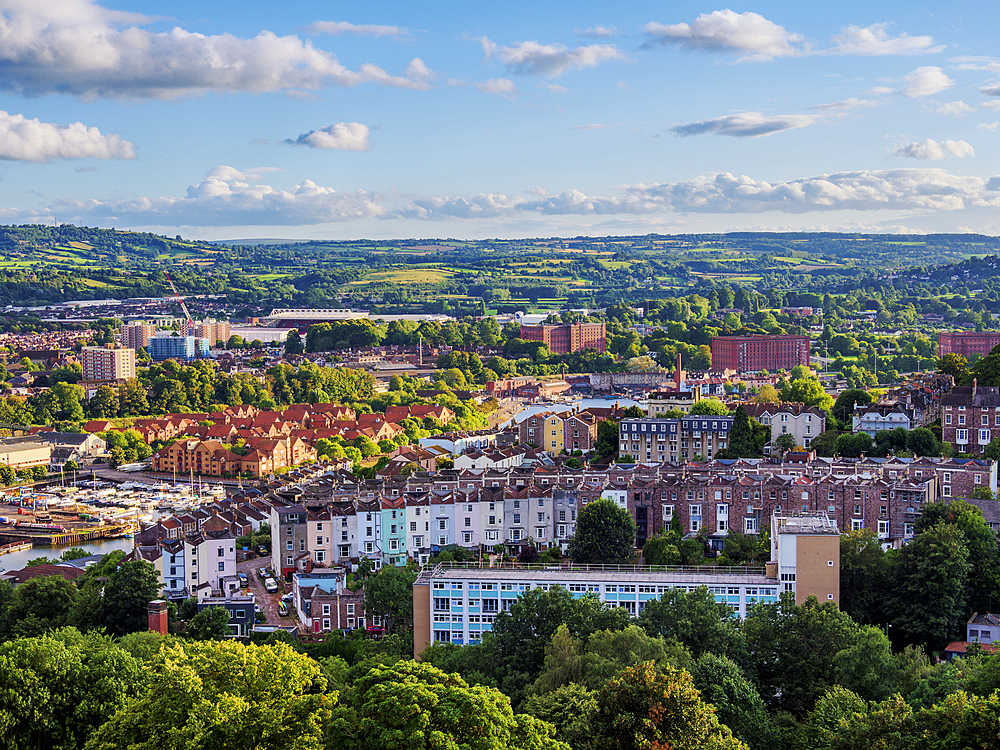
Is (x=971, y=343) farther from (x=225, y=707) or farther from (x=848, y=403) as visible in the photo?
(x=225, y=707)

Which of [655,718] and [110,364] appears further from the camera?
[110,364]

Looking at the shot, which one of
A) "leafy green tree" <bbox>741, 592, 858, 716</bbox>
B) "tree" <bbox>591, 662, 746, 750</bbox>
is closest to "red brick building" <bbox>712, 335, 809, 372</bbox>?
"leafy green tree" <bbox>741, 592, 858, 716</bbox>

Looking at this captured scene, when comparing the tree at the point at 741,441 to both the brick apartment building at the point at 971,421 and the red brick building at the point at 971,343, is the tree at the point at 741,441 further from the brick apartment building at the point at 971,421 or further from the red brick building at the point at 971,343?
the red brick building at the point at 971,343

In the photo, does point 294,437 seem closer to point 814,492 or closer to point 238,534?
point 238,534

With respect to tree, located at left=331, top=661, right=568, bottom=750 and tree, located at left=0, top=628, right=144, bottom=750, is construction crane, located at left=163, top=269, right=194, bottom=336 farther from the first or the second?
tree, located at left=331, top=661, right=568, bottom=750

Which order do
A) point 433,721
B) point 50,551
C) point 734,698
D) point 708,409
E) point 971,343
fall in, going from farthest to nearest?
point 971,343 → point 708,409 → point 50,551 → point 734,698 → point 433,721

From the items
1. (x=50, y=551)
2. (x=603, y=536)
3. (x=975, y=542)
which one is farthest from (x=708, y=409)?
(x=50, y=551)

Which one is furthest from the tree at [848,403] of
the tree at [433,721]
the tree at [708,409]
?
the tree at [433,721]

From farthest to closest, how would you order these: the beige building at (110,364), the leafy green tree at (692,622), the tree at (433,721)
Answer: the beige building at (110,364)
the leafy green tree at (692,622)
the tree at (433,721)
